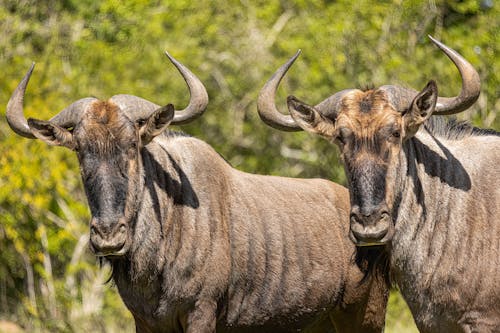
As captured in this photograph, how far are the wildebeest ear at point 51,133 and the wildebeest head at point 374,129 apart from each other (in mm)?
1812

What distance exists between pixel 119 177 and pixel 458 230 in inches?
100

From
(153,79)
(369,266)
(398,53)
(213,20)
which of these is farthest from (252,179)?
(213,20)

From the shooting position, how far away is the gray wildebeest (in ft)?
26.1

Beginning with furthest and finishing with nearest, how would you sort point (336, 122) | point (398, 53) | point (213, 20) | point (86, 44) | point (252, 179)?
point (213, 20)
point (86, 44)
point (398, 53)
point (252, 179)
point (336, 122)

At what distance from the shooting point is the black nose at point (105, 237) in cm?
769

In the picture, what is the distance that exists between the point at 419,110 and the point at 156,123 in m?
2.13

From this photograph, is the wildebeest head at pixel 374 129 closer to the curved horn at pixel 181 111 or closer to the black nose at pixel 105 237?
the curved horn at pixel 181 111

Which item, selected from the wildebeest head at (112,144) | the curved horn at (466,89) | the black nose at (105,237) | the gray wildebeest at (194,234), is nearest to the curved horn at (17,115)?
the gray wildebeest at (194,234)

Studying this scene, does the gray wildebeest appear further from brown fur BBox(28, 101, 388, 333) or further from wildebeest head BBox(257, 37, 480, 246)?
wildebeest head BBox(257, 37, 480, 246)

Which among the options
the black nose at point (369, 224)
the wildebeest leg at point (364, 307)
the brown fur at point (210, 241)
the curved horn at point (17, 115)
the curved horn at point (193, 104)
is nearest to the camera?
the black nose at point (369, 224)

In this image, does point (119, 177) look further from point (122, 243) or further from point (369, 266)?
point (369, 266)

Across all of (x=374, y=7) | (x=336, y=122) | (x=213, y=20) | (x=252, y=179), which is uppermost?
(x=336, y=122)

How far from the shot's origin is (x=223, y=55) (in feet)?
63.0

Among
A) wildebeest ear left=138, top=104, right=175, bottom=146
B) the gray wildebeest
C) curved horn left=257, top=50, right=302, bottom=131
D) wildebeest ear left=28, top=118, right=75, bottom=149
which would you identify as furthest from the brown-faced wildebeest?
wildebeest ear left=28, top=118, right=75, bottom=149
